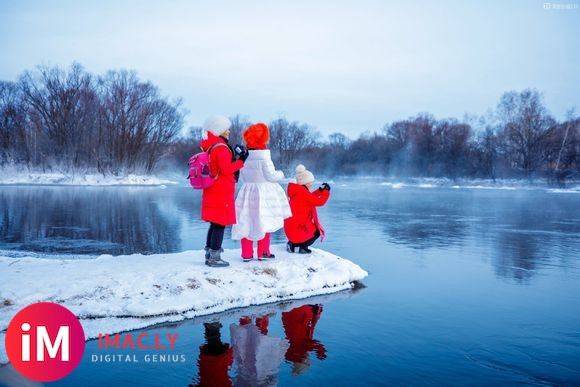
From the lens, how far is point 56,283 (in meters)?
5.18

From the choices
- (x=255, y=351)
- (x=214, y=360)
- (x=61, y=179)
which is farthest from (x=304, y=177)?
(x=61, y=179)

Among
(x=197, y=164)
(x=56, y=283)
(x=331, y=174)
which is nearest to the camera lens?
(x=56, y=283)

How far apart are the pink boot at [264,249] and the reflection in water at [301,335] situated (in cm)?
147

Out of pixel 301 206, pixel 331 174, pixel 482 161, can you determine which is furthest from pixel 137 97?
pixel 301 206

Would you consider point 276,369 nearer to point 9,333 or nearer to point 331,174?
point 9,333

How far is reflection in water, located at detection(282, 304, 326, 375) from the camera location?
13.4ft

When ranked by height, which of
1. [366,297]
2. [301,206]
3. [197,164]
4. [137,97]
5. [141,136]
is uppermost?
[137,97]

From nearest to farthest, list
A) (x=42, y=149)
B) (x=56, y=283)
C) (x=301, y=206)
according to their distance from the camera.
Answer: (x=56, y=283) < (x=301, y=206) < (x=42, y=149)

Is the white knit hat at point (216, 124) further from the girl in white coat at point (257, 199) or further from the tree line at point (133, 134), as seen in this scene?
the tree line at point (133, 134)

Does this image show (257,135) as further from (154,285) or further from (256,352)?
(256,352)

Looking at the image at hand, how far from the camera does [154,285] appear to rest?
17.7 feet

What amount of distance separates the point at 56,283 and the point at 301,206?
373 centimetres

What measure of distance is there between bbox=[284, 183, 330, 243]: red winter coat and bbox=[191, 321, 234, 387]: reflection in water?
2.89m

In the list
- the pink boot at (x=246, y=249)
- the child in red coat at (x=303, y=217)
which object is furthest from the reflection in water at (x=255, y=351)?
the child in red coat at (x=303, y=217)
